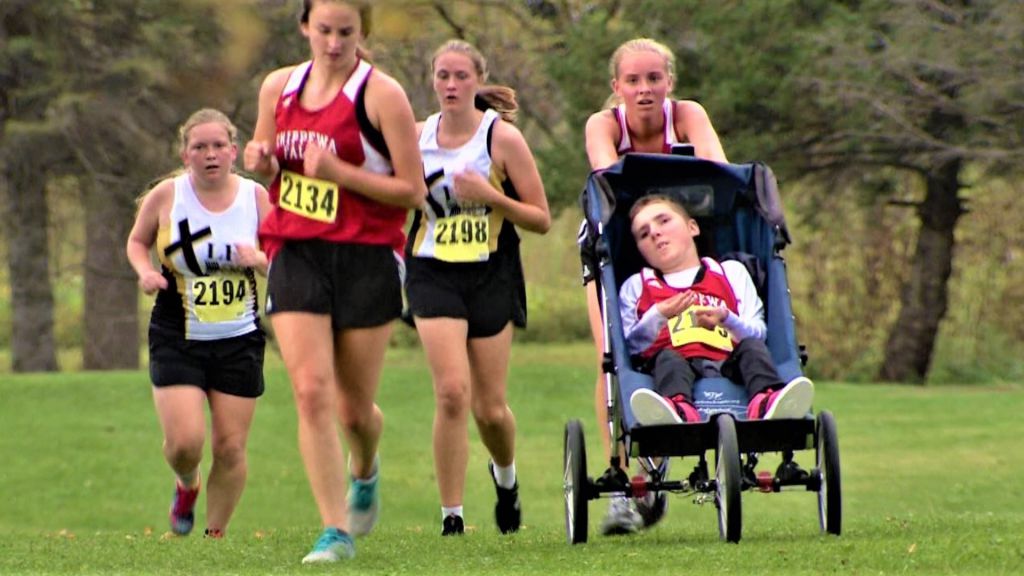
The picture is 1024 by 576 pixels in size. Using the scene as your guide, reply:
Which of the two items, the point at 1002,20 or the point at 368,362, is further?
the point at 1002,20

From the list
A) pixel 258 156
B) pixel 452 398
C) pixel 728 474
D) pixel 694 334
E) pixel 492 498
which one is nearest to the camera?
pixel 258 156

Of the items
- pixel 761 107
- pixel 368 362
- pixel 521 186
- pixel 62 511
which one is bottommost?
pixel 62 511

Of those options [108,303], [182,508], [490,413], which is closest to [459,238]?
[490,413]

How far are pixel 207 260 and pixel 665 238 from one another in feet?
7.09

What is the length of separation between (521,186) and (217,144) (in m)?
1.44

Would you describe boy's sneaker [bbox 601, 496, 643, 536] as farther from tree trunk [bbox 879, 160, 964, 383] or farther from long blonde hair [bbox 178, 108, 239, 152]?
tree trunk [bbox 879, 160, 964, 383]

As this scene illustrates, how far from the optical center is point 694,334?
7.96 meters

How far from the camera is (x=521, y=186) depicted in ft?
28.6

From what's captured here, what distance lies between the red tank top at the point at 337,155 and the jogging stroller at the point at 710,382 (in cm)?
109

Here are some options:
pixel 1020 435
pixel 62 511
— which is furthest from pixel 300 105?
pixel 1020 435

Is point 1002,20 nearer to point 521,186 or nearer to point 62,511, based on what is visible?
point 62,511

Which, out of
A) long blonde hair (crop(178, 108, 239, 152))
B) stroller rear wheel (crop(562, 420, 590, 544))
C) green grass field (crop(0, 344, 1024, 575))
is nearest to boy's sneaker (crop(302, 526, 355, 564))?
green grass field (crop(0, 344, 1024, 575))

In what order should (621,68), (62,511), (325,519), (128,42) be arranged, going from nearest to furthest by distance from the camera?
(325,519) → (621,68) → (62,511) → (128,42)

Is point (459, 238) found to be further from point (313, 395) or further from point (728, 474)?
point (728, 474)
